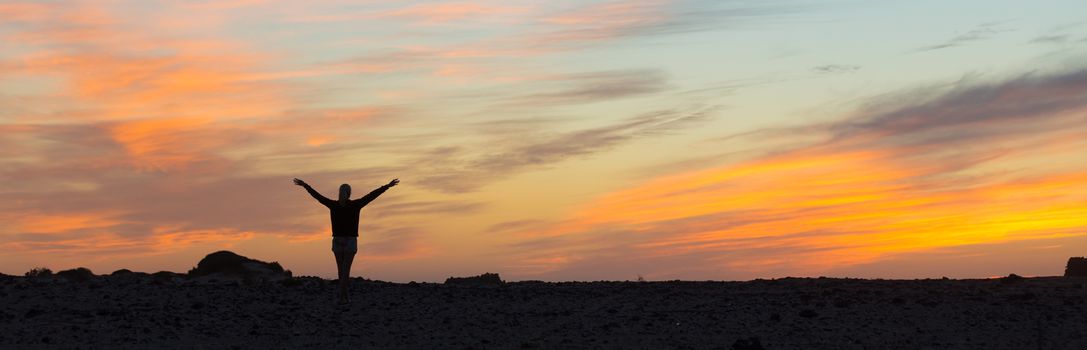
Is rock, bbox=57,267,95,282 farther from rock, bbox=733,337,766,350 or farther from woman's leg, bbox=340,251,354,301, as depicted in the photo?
rock, bbox=733,337,766,350

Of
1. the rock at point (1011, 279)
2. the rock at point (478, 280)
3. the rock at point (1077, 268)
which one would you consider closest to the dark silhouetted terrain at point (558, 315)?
the rock at point (1011, 279)

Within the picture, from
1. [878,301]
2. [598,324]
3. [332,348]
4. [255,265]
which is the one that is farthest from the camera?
[255,265]

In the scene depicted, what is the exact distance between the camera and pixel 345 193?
2983 cm

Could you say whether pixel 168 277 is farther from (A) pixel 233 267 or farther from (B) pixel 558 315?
(B) pixel 558 315

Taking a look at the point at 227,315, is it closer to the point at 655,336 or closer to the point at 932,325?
the point at 655,336

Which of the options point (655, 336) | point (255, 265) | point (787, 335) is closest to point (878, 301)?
point (787, 335)

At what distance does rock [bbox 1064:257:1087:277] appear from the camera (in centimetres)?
3441

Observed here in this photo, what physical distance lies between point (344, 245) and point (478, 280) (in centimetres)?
799

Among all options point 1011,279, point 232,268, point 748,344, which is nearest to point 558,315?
point 748,344

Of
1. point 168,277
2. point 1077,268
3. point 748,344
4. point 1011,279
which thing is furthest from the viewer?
point 168,277

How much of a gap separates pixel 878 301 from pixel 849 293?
162cm

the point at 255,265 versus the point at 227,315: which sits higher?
the point at 255,265

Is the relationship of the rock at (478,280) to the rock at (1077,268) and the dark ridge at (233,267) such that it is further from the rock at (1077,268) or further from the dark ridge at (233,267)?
the rock at (1077,268)

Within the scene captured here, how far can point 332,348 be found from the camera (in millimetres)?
23375
